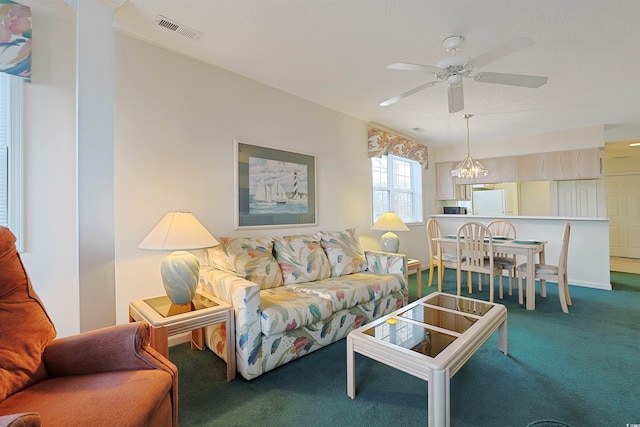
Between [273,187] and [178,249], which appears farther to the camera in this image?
[273,187]

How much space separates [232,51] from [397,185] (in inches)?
132

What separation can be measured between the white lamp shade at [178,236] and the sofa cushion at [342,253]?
1.39m

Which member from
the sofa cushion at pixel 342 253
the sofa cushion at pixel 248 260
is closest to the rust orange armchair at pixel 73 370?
the sofa cushion at pixel 248 260

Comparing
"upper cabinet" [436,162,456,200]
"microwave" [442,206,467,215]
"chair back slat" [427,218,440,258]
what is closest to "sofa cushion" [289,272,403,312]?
"chair back slat" [427,218,440,258]

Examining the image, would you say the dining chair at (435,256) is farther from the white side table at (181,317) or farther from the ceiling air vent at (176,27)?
the ceiling air vent at (176,27)

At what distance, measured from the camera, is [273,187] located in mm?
3016

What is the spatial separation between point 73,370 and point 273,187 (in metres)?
2.09

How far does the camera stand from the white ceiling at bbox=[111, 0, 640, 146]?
6.02 feet

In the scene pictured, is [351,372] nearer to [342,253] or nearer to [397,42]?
[342,253]

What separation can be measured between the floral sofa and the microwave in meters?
2.92

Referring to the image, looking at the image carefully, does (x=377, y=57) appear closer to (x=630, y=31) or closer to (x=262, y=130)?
(x=262, y=130)

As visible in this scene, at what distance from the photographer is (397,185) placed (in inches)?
193

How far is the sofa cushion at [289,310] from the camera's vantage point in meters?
1.92

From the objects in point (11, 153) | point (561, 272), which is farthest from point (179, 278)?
point (561, 272)
